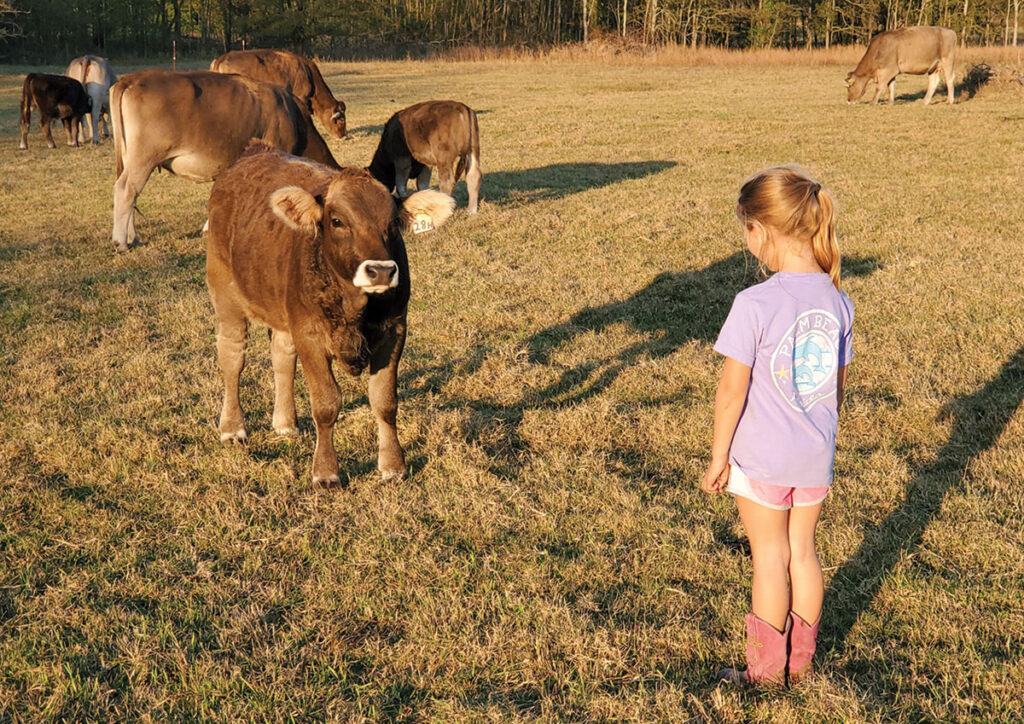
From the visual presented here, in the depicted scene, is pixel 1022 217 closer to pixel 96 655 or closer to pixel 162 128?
pixel 162 128

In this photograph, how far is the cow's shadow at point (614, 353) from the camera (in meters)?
5.46

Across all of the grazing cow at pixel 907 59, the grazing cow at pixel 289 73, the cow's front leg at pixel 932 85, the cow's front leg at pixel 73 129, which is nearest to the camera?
the grazing cow at pixel 289 73

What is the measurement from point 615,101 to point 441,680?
26.0m

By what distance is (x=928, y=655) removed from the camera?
129 inches

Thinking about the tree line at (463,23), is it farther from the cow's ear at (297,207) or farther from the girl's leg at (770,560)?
the girl's leg at (770,560)

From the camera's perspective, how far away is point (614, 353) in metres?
6.82

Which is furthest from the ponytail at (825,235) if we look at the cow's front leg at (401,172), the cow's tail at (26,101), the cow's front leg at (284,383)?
the cow's tail at (26,101)

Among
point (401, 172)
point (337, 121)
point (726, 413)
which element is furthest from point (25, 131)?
point (726, 413)

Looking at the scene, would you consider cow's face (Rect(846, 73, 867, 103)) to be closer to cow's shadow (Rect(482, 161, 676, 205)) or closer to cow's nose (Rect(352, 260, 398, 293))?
cow's shadow (Rect(482, 161, 676, 205))

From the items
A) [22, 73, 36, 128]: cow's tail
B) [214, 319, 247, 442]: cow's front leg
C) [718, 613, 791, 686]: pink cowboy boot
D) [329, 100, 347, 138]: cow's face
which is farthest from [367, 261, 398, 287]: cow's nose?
[22, 73, 36, 128]: cow's tail

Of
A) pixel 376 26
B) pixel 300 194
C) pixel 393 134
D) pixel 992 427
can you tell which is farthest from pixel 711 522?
pixel 376 26

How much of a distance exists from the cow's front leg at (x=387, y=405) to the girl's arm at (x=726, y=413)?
220 cm

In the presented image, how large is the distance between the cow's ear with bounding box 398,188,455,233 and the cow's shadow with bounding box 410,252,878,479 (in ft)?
4.52

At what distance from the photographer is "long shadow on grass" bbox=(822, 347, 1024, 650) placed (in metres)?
3.64
